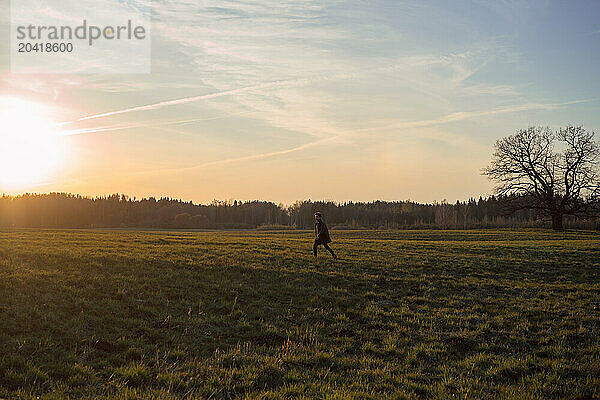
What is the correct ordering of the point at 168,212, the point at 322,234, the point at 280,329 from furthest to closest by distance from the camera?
1. the point at 168,212
2. the point at 322,234
3. the point at 280,329

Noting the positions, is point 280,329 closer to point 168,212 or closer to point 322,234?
point 322,234

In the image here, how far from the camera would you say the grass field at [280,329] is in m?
8.26

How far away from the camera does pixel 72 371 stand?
28.1 feet

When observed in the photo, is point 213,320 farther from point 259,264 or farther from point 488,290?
point 488,290

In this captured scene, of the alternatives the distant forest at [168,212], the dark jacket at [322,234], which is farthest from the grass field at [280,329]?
the distant forest at [168,212]

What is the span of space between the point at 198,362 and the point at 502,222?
68102 millimetres

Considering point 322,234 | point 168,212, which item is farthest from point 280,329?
point 168,212

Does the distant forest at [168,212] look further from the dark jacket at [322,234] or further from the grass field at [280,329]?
the grass field at [280,329]

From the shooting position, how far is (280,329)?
12.3 meters

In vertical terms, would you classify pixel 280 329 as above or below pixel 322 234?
below

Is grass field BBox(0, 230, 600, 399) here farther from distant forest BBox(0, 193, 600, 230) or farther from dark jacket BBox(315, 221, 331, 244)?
distant forest BBox(0, 193, 600, 230)

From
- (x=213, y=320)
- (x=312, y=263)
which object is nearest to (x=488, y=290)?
(x=312, y=263)

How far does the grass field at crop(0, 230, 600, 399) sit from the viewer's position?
27.1ft

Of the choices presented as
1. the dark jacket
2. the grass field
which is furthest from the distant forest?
the grass field
